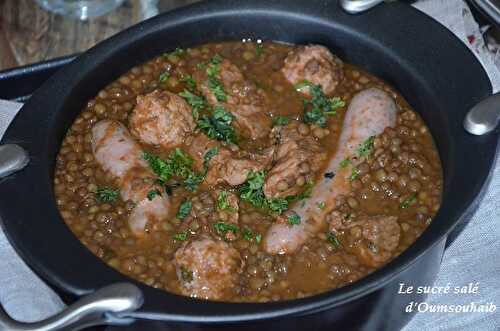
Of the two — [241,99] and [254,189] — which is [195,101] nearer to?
[241,99]

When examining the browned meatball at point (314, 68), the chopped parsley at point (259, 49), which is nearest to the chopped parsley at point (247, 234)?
the browned meatball at point (314, 68)

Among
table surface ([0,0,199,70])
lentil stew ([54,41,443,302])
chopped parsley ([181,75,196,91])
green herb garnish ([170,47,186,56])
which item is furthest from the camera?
table surface ([0,0,199,70])

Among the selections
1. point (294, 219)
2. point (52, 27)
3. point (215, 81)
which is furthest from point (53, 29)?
point (294, 219)

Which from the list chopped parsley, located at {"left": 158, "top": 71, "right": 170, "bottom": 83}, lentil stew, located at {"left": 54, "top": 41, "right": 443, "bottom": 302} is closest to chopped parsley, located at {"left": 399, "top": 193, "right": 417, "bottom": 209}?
lentil stew, located at {"left": 54, "top": 41, "right": 443, "bottom": 302}

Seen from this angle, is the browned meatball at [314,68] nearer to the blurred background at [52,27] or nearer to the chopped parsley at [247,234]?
the chopped parsley at [247,234]

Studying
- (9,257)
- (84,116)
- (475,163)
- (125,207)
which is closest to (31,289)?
(9,257)

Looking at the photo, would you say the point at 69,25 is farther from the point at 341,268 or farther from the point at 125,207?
the point at 341,268

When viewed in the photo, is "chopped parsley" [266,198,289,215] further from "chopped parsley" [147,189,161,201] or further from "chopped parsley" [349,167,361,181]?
"chopped parsley" [147,189,161,201]
